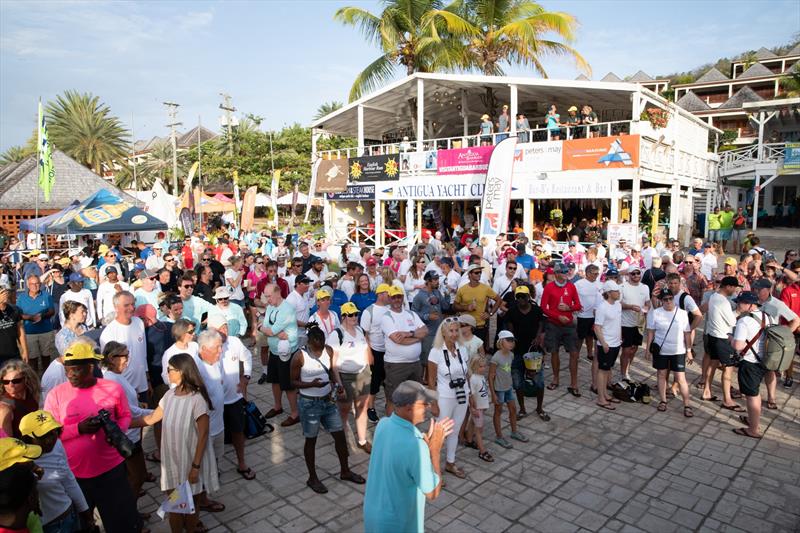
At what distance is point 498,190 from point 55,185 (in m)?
21.0

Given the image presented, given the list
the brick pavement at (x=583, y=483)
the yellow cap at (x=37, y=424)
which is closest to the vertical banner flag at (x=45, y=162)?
the brick pavement at (x=583, y=483)

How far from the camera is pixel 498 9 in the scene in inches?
845

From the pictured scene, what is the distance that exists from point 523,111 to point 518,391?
18.1 meters

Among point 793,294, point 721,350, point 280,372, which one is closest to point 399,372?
point 280,372

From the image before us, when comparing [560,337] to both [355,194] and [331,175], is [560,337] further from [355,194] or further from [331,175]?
[331,175]

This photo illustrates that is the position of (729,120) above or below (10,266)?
above

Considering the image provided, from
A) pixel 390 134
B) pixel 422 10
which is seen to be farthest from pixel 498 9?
pixel 390 134

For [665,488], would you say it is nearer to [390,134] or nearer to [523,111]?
[523,111]

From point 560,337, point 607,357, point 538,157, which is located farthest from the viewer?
point 538,157

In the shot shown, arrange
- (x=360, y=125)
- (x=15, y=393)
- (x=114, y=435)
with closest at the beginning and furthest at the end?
(x=114, y=435), (x=15, y=393), (x=360, y=125)

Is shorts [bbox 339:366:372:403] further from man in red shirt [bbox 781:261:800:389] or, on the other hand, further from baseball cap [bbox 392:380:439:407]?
man in red shirt [bbox 781:261:800:389]

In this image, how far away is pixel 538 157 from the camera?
1617 cm

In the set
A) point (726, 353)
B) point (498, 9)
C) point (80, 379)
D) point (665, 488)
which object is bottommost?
point (665, 488)

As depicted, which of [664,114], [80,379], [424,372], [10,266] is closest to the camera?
[80,379]
